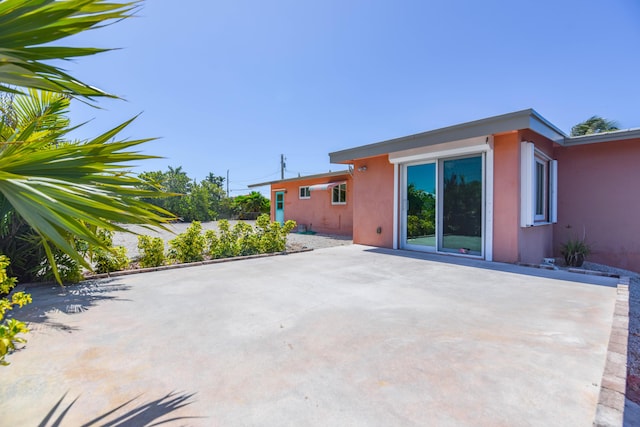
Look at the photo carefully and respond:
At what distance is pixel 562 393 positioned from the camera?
2.33 metres

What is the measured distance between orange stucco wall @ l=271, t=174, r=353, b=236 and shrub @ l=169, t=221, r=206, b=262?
31.6ft

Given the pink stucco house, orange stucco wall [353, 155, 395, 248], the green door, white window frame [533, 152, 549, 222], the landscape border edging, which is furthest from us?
the green door

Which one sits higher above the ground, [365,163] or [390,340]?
[365,163]

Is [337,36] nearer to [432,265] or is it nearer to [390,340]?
[432,265]

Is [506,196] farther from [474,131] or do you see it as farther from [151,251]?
[151,251]

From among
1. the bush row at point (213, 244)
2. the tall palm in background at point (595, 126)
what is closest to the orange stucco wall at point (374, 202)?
the bush row at point (213, 244)

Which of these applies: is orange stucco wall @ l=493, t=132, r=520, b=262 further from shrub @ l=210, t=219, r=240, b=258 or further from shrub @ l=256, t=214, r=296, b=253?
shrub @ l=210, t=219, r=240, b=258

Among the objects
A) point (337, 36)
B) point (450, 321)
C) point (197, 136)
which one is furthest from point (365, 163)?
point (197, 136)

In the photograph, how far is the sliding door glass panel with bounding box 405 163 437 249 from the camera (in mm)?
9555

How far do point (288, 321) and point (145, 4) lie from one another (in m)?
3.43

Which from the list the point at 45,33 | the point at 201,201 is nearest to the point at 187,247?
the point at 45,33

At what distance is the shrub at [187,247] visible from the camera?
8.00 meters

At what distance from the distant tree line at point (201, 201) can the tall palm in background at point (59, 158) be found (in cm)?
2818

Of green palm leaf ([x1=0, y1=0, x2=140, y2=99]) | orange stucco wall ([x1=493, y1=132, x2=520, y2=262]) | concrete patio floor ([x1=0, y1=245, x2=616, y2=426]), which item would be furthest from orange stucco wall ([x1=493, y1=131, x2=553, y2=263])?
green palm leaf ([x1=0, y1=0, x2=140, y2=99])
